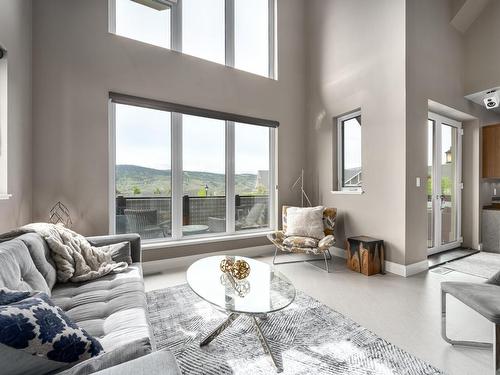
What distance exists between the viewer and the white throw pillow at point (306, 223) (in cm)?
366

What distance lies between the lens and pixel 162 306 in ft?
7.58

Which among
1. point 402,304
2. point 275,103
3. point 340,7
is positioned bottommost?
point 402,304

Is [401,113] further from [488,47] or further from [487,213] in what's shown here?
[487,213]

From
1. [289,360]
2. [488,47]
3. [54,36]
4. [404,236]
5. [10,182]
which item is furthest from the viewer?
[488,47]

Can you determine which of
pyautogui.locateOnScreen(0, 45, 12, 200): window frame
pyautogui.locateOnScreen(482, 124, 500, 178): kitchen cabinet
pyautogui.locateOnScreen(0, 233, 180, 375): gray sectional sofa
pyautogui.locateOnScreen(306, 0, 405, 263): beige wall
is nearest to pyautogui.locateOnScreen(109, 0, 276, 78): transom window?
pyautogui.locateOnScreen(306, 0, 405, 263): beige wall

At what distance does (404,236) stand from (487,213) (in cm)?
249

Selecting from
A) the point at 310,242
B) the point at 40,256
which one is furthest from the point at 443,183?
the point at 40,256

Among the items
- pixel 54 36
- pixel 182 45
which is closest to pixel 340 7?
pixel 182 45

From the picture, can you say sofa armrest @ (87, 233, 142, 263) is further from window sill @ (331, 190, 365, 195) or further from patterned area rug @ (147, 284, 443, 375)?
A: window sill @ (331, 190, 365, 195)

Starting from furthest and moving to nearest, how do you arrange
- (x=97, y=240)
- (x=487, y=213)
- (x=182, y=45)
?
(x=487, y=213)
(x=182, y=45)
(x=97, y=240)

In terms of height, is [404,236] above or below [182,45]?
below

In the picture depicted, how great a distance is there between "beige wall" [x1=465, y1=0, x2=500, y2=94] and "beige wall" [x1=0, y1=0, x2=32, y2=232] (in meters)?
5.86

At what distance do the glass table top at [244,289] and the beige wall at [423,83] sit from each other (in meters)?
2.12

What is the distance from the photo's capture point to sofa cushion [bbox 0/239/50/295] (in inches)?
50.0
